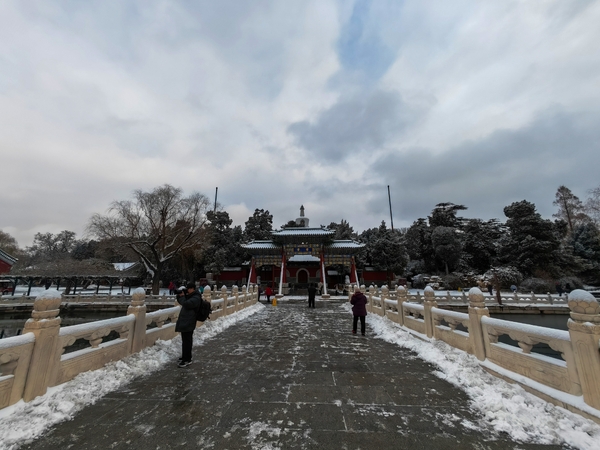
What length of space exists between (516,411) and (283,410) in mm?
2553

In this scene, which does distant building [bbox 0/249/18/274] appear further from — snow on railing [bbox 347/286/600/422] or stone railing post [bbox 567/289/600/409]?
stone railing post [bbox 567/289/600/409]

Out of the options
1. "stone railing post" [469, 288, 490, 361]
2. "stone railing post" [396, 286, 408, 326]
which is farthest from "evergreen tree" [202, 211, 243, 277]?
"stone railing post" [469, 288, 490, 361]

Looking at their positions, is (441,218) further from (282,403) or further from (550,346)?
(282,403)

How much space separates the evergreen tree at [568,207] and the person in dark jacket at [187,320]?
40.5 meters

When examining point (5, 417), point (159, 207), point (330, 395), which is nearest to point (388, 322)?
point (330, 395)

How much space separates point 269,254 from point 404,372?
76.6 ft

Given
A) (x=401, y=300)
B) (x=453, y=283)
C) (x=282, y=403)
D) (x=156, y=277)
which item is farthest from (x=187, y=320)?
(x=453, y=283)

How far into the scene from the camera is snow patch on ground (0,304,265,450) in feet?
8.63

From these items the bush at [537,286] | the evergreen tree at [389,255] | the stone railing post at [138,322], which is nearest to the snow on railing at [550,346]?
the stone railing post at [138,322]

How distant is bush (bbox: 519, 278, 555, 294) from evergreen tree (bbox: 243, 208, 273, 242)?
28.4 metres

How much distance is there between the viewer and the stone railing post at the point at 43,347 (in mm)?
3207

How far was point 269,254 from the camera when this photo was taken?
27.5 meters

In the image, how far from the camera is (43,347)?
337 centimetres

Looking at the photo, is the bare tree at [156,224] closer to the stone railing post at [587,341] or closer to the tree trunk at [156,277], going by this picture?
the tree trunk at [156,277]
